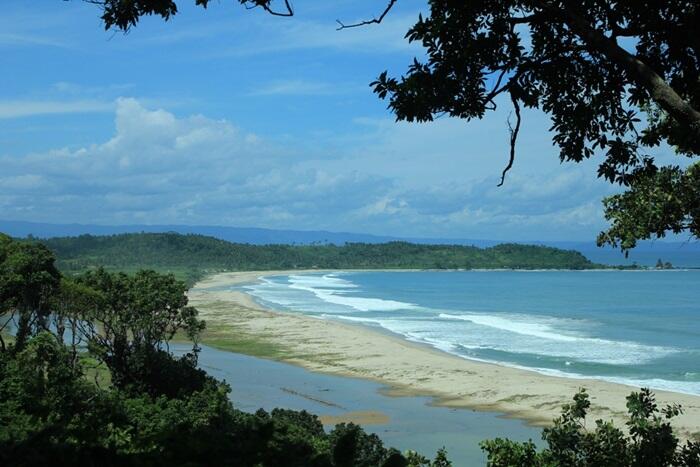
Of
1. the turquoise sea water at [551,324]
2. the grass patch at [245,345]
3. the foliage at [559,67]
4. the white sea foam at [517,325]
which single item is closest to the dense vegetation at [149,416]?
the foliage at [559,67]

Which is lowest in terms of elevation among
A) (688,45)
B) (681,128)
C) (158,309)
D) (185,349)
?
(185,349)

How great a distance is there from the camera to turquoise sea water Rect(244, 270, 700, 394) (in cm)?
3666

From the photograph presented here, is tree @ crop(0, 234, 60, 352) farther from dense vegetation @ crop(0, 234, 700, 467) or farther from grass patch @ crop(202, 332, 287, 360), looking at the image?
grass patch @ crop(202, 332, 287, 360)

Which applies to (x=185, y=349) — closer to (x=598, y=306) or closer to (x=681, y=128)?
(x=681, y=128)

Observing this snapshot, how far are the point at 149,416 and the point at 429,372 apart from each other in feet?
63.4

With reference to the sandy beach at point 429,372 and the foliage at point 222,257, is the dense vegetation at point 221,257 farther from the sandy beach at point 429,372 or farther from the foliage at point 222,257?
the sandy beach at point 429,372

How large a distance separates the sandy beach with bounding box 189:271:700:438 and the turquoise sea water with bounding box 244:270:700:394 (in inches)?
85.0

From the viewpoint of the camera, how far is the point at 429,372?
34.1 m

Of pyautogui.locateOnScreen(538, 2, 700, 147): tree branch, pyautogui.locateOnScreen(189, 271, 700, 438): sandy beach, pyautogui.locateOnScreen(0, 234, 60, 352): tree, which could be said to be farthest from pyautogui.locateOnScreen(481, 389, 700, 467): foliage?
pyautogui.locateOnScreen(0, 234, 60, 352): tree

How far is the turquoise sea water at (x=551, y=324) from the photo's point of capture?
120 ft

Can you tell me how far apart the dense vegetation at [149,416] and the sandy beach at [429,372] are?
548 centimetres

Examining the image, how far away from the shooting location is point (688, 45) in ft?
22.5

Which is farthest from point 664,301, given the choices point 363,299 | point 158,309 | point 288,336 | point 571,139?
point 571,139

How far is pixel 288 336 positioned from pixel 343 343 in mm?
4959
